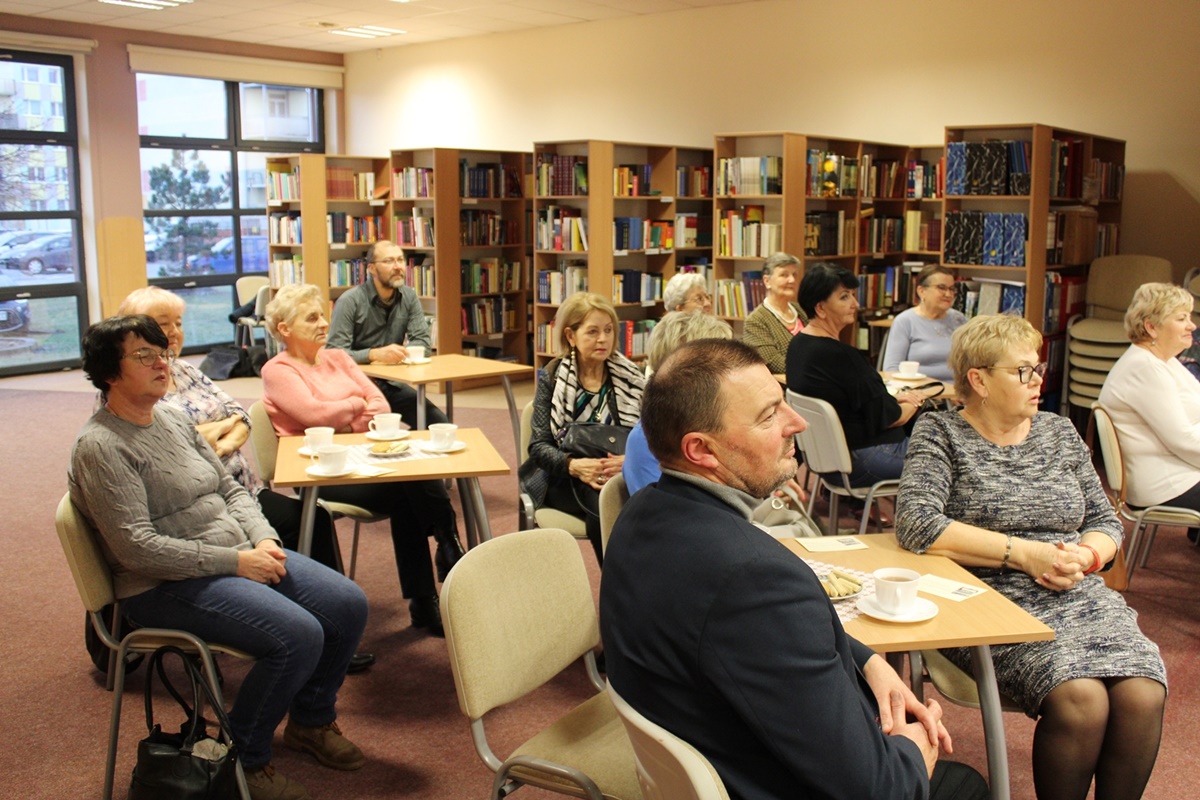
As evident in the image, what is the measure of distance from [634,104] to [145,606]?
8.19 m

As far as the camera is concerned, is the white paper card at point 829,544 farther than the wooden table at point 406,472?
No

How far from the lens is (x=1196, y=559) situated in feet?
16.1

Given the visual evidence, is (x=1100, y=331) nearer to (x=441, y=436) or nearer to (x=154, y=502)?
(x=441, y=436)

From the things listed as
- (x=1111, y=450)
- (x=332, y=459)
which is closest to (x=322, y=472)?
(x=332, y=459)

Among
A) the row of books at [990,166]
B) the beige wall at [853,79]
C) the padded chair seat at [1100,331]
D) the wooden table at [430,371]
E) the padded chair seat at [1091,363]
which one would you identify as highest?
the beige wall at [853,79]

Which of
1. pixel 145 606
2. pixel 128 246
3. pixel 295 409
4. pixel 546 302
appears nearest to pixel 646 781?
pixel 145 606

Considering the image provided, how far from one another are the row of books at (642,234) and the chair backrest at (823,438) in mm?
4321

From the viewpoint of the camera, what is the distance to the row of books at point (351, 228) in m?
9.53

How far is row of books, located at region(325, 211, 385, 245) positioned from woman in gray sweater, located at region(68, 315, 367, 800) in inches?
264

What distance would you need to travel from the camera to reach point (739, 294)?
7875 mm

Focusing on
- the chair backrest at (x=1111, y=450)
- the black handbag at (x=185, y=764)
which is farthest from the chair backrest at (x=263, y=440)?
the chair backrest at (x=1111, y=450)

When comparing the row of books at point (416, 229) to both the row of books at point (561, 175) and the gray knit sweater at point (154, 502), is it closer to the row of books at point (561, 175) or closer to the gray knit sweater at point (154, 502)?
the row of books at point (561, 175)

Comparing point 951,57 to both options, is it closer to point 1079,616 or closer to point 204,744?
point 1079,616

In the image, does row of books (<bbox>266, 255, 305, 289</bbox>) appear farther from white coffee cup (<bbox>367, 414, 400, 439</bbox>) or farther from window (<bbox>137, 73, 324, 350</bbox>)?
white coffee cup (<bbox>367, 414, 400, 439</bbox>)
